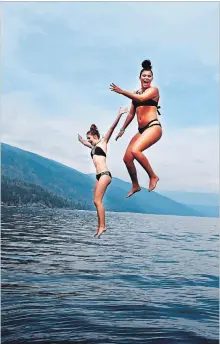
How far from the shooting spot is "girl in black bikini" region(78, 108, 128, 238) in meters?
3.51

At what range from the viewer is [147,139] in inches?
130

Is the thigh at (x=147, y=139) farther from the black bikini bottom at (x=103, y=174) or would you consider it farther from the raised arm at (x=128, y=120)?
the black bikini bottom at (x=103, y=174)

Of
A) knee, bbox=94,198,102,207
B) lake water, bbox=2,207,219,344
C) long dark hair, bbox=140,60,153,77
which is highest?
long dark hair, bbox=140,60,153,77

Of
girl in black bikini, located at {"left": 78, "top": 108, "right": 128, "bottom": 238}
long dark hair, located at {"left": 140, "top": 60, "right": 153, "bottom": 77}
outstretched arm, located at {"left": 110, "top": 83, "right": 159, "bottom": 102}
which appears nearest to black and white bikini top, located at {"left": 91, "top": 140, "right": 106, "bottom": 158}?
girl in black bikini, located at {"left": 78, "top": 108, "right": 128, "bottom": 238}

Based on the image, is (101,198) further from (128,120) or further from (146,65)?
(146,65)

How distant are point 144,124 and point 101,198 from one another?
2.56 feet

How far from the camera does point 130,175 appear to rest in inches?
137

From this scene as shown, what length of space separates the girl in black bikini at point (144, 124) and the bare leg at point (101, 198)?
0.80 ft

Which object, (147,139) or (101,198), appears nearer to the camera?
(147,139)

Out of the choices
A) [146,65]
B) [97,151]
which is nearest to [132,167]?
[97,151]

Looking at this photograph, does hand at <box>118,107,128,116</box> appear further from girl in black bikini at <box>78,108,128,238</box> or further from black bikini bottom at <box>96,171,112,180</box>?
black bikini bottom at <box>96,171,112,180</box>

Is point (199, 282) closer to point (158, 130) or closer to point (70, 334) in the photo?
point (70, 334)

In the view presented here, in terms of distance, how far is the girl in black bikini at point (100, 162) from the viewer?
351 centimetres

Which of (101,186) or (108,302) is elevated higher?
(101,186)
